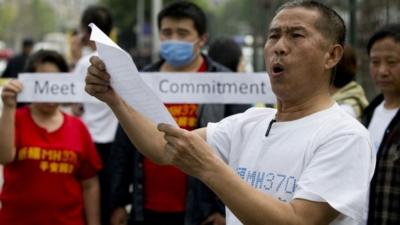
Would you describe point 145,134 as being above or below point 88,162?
above

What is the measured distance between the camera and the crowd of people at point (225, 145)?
2.55 metres

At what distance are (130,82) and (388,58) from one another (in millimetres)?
2302

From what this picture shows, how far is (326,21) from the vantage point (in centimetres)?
279

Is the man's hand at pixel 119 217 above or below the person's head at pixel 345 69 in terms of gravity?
below

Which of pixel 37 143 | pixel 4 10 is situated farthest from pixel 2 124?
pixel 4 10

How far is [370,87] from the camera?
7855 mm

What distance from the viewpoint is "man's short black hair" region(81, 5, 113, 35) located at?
650 centimetres

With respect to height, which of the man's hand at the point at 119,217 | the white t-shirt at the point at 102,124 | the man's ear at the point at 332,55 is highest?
the man's ear at the point at 332,55

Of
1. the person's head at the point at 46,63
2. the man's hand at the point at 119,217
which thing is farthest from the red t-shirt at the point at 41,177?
the person's head at the point at 46,63

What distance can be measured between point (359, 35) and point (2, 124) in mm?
4542

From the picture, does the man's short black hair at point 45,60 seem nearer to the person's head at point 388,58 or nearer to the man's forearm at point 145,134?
the person's head at point 388,58

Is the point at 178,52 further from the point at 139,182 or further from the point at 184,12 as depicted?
the point at 139,182

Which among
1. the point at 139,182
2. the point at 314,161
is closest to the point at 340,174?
the point at 314,161

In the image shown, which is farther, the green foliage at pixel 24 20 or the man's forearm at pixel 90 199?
the green foliage at pixel 24 20
